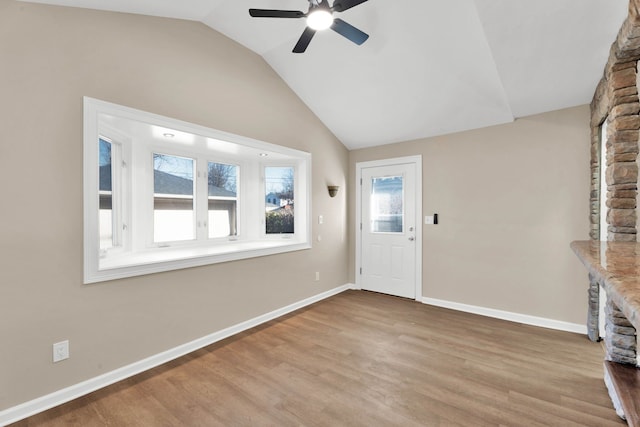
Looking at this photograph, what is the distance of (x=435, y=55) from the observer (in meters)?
2.81

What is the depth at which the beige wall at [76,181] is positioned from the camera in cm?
185

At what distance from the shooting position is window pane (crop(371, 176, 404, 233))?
439cm

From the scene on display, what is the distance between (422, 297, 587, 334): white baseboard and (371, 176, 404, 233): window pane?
116 centimetres

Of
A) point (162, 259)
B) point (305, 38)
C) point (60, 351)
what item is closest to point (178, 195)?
point (162, 259)

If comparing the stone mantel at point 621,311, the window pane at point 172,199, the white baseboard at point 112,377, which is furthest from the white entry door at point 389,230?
the window pane at point 172,199

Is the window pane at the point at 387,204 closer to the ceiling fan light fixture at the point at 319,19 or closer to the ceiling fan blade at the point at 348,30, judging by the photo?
the ceiling fan blade at the point at 348,30

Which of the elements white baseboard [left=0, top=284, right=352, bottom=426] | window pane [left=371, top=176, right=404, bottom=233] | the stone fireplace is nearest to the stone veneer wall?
the stone fireplace

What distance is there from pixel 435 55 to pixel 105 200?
348 centimetres

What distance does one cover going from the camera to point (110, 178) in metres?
2.85

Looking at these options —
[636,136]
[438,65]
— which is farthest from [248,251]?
[636,136]

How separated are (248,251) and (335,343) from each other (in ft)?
4.43

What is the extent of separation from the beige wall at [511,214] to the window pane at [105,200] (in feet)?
12.2

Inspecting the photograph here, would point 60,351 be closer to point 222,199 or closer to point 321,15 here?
point 222,199

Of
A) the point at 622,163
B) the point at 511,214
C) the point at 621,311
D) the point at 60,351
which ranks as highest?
the point at 622,163
